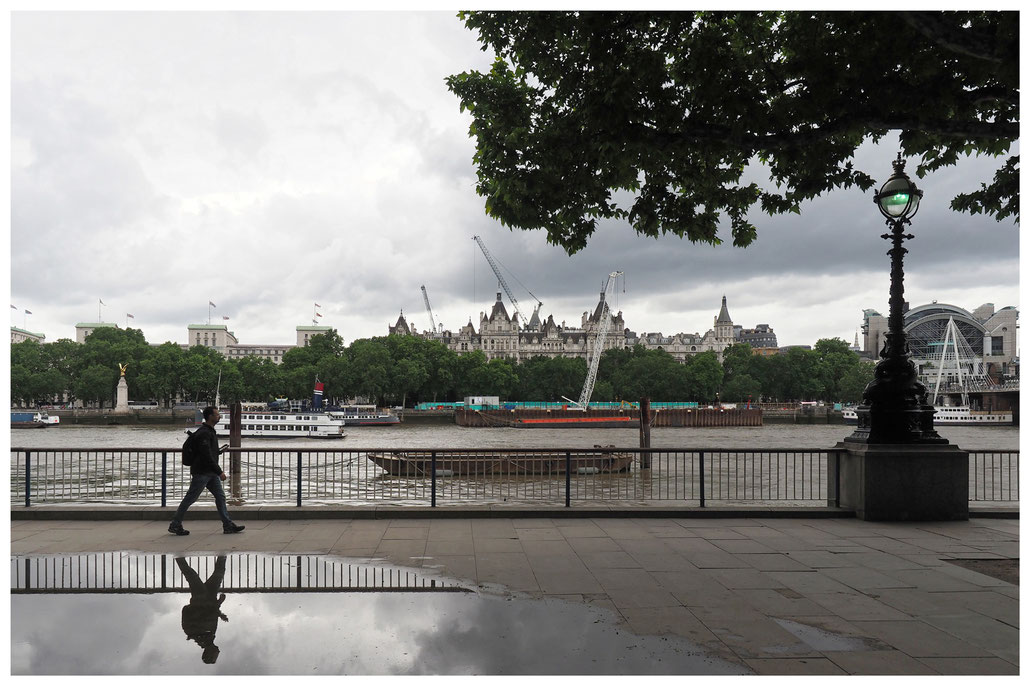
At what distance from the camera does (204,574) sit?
7098 mm

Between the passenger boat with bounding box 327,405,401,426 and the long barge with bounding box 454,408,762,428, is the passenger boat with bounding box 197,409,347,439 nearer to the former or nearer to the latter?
the passenger boat with bounding box 327,405,401,426

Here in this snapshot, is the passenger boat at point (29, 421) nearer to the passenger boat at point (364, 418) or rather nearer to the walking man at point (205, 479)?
the passenger boat at point (364, 418)

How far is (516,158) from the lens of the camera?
833 cm

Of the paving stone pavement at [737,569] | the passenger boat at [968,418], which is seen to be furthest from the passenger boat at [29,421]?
the passenger boat at [968,418]

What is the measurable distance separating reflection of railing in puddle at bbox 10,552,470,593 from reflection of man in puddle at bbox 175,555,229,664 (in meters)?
0.04

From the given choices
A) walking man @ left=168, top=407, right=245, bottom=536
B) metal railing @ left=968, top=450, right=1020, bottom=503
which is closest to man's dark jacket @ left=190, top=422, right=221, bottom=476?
walking man @ left=168, top=407, right=245, bottom=536

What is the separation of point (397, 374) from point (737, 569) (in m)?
113

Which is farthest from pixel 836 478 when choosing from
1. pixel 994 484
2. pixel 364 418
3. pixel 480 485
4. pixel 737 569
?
pixel 364 418

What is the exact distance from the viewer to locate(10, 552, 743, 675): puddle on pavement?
15.6 ft

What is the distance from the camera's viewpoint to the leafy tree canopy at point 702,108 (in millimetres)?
7191

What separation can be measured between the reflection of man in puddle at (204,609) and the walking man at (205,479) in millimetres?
1655

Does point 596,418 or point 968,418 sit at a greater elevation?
point 596,418

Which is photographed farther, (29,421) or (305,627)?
(29,421)

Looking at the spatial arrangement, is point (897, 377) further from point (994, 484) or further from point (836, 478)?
point (994, 484)
